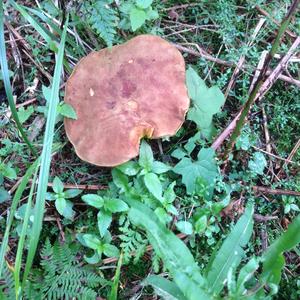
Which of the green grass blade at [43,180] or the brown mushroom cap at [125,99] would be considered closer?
the green grass blade at [43,180]

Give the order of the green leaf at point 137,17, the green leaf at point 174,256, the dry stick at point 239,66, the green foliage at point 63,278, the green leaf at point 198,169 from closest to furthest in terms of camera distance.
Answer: the green leaf at point 174,256 → the green foliage at point 63,278 → the green leaf at point 198,169 → the green leaf at point 137,17 → the dry stick at point 239,66

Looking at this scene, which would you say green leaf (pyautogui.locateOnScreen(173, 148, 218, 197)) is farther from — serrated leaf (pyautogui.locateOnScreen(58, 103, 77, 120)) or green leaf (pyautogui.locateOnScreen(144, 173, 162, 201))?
serrated leaf (pyautogui.locateOnScreen(58, 103, 77, 120))

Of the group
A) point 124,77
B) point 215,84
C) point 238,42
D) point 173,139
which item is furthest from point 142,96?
point 238,42

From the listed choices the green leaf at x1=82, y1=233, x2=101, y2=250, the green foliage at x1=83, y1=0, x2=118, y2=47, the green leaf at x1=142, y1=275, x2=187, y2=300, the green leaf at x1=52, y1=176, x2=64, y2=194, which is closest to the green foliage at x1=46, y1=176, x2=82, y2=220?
the green leaf at x1=52, y1=176, x2=64, y2=194

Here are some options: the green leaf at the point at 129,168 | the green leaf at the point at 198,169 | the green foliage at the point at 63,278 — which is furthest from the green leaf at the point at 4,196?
the green leaf at the point at 198,169

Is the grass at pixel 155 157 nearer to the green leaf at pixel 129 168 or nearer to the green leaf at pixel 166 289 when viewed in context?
the green leaf at pixel 129 168

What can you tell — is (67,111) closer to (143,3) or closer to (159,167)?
(159,167)

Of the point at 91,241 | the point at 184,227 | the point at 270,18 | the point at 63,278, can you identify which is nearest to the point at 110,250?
the point at 91,241
